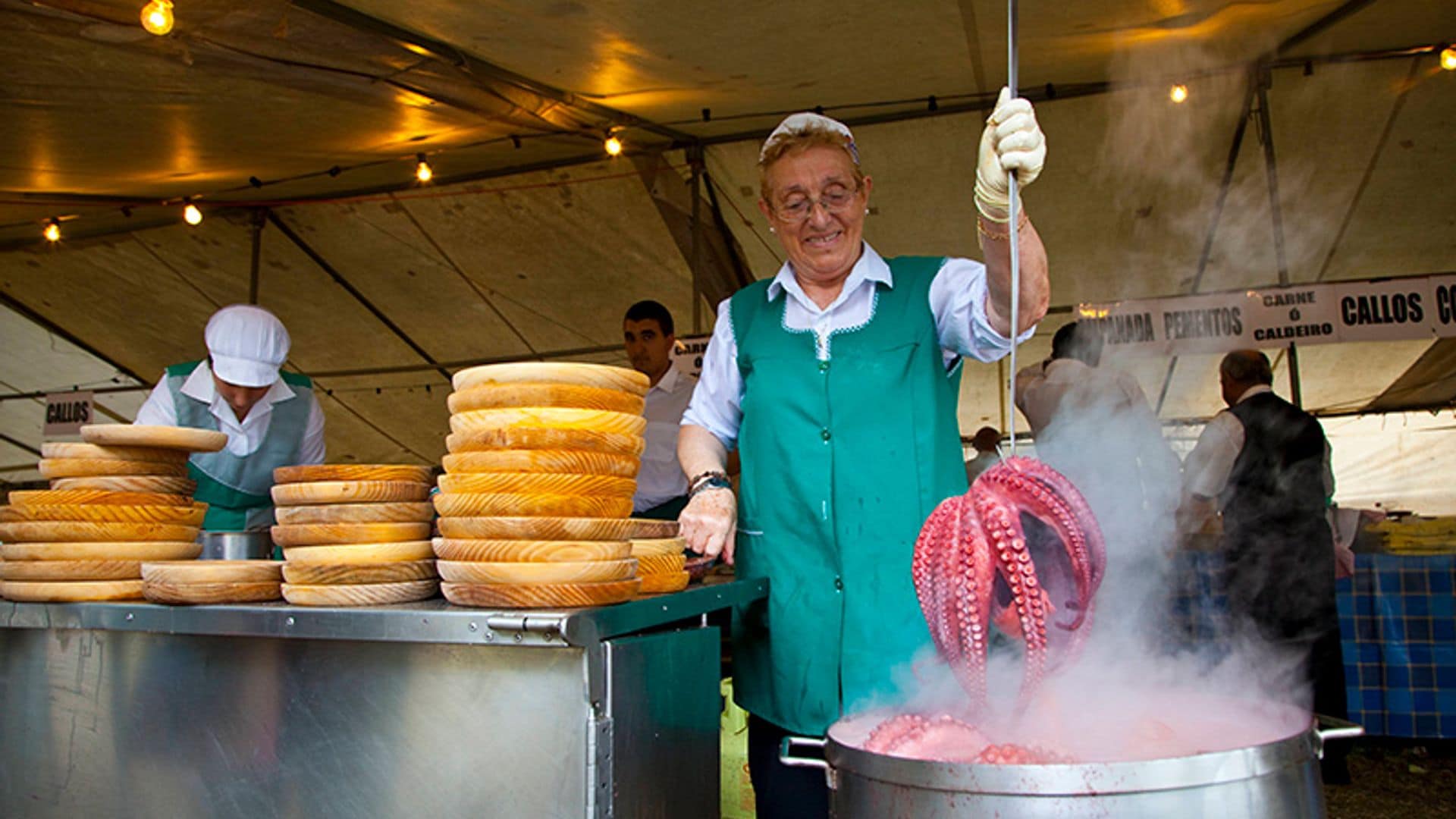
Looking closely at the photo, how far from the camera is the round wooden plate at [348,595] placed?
1.75 m

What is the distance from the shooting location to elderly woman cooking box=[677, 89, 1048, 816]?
220cm

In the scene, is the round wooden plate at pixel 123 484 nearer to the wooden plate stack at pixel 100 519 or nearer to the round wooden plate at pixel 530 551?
the wooden plate stack at pixel 100 519

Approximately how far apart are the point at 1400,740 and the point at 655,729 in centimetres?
645

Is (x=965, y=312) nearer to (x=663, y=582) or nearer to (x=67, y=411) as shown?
(x=663, y=582)

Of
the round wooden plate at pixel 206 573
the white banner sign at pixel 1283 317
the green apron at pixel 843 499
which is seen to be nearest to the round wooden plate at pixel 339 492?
the round wooden plate at pixel 206 573

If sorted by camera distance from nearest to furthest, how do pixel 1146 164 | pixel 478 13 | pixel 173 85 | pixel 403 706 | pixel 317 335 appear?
1. pixel 403 706
2. pixel 478 13
3. pixel 173 85
4. pixel 1146 164
5. pixel 317 335

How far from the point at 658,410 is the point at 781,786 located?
320 cm

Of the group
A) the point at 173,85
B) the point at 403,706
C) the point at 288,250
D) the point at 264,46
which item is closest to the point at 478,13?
the point at 264,46

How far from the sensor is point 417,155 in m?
6.73

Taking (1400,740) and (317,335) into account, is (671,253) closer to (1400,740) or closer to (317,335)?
(317,335)

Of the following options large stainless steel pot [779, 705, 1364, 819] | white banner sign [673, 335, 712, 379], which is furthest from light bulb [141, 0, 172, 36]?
large stainless steel pot [779, 705, 1364, 819]

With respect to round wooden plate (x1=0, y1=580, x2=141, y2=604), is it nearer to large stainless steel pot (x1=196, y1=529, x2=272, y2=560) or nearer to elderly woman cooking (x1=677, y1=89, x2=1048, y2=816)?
large stainless steel pot (x1=196, y1=529, x2=272, y2=560)

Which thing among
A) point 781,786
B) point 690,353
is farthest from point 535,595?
point 690,353

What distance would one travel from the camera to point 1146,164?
6.93 metres
